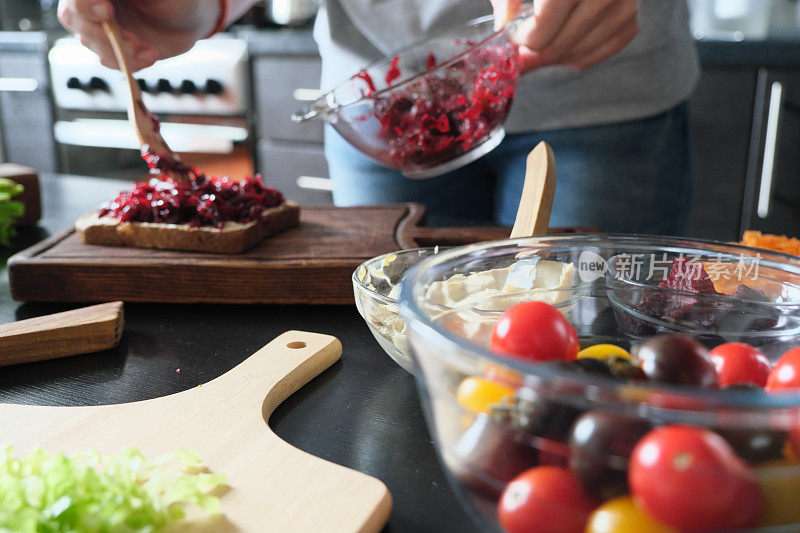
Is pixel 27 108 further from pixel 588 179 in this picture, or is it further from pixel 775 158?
pixel 775 158

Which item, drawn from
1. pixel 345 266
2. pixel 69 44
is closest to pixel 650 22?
pixel 345 266

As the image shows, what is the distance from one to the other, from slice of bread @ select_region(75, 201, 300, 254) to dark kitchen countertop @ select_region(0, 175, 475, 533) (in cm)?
10

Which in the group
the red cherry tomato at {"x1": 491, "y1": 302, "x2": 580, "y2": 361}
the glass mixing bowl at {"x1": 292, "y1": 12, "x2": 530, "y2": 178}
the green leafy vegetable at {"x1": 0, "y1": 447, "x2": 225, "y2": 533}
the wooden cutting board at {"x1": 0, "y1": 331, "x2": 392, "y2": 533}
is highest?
the glass mixing bowl at {"x1": 292, "y1": 12, "x2": 530, "y2": 178}

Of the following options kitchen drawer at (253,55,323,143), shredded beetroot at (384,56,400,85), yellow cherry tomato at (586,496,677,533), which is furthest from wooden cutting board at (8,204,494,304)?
kitchen drawer at (253,55,323,143)

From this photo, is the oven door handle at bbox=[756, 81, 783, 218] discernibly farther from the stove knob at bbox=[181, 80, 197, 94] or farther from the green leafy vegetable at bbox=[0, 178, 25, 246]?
the stove knob at bbox=[181, 80, 197, 94]

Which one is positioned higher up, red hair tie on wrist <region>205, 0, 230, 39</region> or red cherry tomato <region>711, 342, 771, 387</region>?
red hair tie on wrist <region>205, 0, 230, 39</region>

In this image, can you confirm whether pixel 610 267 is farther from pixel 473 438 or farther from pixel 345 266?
pixel 345 266

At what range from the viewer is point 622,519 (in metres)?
0.29

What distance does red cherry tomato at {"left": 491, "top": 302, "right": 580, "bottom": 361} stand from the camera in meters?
0.39

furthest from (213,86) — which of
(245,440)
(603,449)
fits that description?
(603,449)

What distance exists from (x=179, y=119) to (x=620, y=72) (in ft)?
6.98

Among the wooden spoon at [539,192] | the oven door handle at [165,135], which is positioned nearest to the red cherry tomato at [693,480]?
the wooden spoon at [539,192]

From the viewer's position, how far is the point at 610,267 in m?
0.56

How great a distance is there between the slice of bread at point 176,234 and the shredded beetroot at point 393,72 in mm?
249
